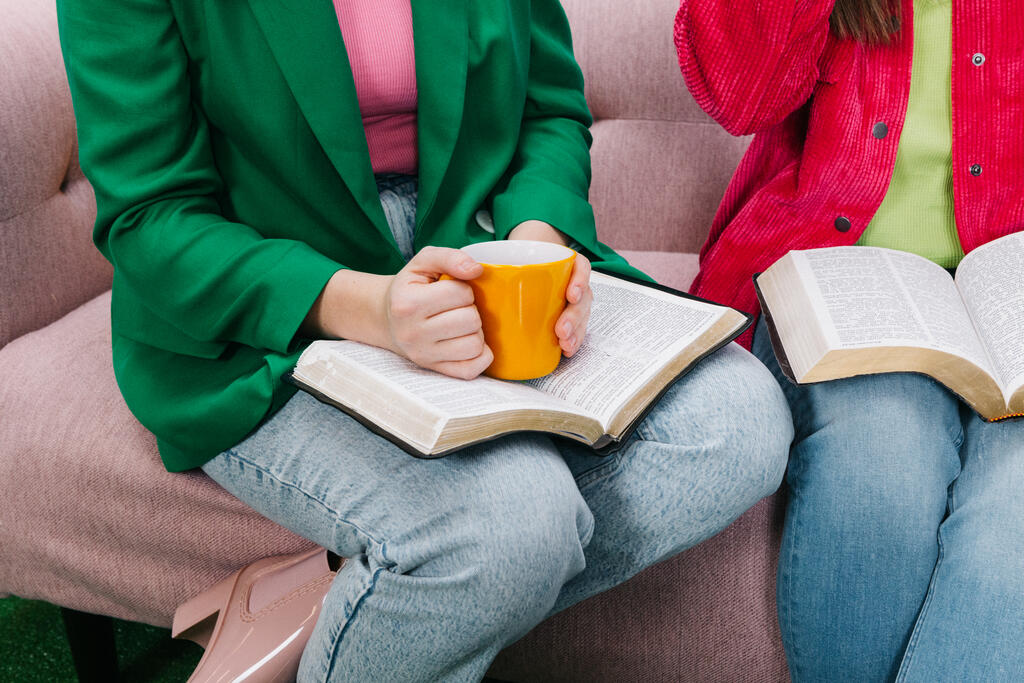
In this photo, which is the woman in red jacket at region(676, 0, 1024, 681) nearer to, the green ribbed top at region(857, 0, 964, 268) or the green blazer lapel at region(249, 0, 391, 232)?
the green ribbed top at region(857, 0, 964, 268)

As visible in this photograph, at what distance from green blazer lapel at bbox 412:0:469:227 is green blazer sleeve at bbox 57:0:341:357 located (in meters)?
0.16

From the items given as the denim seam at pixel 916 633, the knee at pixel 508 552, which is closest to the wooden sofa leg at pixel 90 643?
the knee at pixel 508 552

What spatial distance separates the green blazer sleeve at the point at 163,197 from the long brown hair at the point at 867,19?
23.9 inches

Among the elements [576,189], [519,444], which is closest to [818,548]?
[519,444]

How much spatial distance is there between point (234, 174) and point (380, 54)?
18cm

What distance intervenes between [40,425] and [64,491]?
8 centimetres

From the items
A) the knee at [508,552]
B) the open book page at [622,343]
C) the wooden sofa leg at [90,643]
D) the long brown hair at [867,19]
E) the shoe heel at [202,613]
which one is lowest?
the wooden sofa leg at [90,643]

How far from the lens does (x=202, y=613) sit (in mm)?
874

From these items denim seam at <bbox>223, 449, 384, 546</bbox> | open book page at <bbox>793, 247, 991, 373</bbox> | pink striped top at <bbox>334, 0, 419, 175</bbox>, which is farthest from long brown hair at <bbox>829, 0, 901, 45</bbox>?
denim seam at <bbox>223, 449, 384, 546</bbox>

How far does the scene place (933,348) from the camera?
75 cm

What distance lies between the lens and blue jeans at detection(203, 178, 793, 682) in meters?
0.61

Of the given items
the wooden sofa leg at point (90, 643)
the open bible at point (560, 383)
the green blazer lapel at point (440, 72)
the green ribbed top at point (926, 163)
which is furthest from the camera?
the wooden sofa leg at point (90, 643)

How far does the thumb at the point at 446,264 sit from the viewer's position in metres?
0.63

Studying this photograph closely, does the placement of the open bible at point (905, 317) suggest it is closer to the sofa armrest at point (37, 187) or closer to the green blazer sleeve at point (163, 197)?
the green blazer sleeve at point (163, 197)
